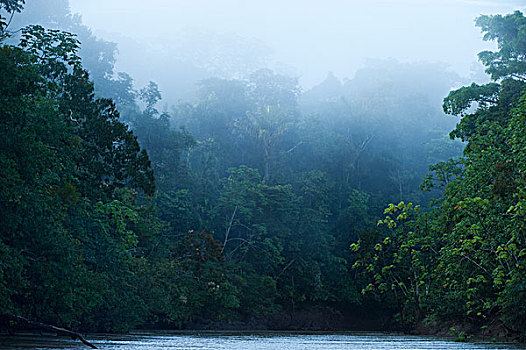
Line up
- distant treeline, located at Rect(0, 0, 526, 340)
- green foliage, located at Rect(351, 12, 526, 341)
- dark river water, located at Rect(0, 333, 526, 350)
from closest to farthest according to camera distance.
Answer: dark river water, located at Rect(0, 333, 526, 350) < distant treeline, located at Rect(0, 0, 526, 340) < green foliage, located at Rect(351, 12, 526, 341)

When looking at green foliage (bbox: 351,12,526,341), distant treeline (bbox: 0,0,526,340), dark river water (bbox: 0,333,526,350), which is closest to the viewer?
dark river water (bbox: 0,333,526,350)

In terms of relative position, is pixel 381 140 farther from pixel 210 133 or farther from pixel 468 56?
pixel 468 56

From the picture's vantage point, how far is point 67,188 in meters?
16.0

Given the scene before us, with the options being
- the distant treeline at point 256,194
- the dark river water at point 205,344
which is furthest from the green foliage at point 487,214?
the dark river water at point 205,344

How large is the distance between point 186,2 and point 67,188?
88.4 m

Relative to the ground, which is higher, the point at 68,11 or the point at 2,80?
the point at 68,11

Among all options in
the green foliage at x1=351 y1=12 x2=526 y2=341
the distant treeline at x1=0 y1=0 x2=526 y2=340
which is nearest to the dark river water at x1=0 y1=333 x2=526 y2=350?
the distant treeline at x1=0 y1=0 x2=526 y2=340

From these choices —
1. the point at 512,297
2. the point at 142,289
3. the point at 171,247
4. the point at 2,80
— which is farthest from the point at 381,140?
the point at 2,80

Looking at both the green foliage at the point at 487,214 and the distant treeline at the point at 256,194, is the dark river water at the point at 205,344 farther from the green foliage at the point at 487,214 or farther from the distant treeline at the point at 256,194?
the green foliage at the point at 487,214

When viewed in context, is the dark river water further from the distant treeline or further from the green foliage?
the green foliage

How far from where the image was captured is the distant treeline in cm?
1459

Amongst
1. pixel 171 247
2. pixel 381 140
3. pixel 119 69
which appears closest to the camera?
pixel 171 247

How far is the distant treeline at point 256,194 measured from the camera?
14586 mm

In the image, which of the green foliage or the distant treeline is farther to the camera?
the green foliage
